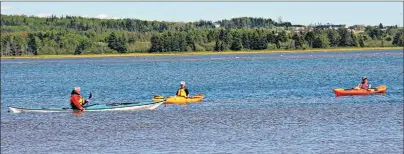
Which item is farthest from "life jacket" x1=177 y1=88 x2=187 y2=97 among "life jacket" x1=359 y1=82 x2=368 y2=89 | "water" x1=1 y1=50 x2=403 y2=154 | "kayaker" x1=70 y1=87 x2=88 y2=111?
"life jacket" x1=359 y1=82 x2=368 y2=89

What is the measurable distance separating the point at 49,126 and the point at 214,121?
734 centimetres

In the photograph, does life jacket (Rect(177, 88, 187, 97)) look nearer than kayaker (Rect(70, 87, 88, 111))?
No

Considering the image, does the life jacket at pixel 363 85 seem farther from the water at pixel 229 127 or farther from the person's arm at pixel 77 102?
the person's arm at pixel 77 102

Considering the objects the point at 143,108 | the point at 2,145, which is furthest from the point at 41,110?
the point at 2,145

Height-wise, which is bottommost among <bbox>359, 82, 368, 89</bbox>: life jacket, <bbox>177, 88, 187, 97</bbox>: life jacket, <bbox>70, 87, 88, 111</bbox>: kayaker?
<bbox>359, 82, 368, 89</bbox>: life jacket

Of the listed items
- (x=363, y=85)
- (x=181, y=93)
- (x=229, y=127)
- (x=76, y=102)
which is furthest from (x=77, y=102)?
(x=363, y=85)

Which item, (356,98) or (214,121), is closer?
(214,121)

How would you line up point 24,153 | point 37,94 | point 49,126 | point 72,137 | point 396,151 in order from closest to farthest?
point 396,151
point 24,153
point 72,137
point 49,126
point 37,94

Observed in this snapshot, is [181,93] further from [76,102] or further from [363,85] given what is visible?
[363,85]

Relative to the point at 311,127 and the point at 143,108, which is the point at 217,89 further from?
the point at 311,127

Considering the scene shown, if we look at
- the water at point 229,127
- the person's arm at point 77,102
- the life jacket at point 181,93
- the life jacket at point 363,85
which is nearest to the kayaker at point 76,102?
the person's arm at point 77,102

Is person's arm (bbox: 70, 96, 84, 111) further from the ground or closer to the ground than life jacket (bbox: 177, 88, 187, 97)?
further from the ground

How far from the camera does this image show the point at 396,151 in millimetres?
26203

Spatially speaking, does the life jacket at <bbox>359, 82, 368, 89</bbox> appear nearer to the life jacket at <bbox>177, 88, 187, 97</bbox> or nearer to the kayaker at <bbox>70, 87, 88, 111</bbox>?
the life jacket at <bbox>177, 88, 187, 97</bbox>
